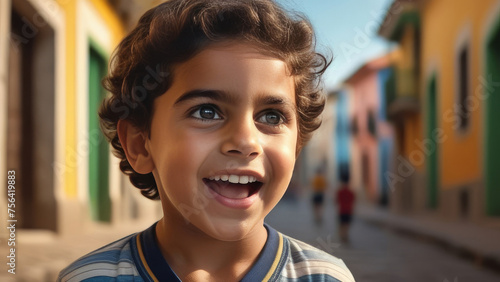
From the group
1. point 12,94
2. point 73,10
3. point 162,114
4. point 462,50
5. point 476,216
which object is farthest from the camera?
point 462,50

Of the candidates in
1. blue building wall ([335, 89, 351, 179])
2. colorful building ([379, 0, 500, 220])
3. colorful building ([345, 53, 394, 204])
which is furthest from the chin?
blue building wall ([335, 89, 351, 179])

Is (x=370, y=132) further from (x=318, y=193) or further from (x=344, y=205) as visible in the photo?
(x=344, y=205)

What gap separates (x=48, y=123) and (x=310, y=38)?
583 cm

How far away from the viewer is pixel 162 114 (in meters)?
1.84

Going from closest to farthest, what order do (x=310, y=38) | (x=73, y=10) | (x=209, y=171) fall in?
(x=209, y=171), (x=310, y=38), (x=73, y=10)

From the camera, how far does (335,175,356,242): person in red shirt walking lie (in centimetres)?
824

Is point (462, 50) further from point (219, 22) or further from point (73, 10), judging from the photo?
point (219, 22)

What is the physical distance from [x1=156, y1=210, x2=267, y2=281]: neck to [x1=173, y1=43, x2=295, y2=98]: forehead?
41 cm

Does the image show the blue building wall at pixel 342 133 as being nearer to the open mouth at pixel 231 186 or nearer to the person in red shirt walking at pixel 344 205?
the person in red shirt walking at pixel 344 205

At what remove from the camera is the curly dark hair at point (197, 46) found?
179 cm

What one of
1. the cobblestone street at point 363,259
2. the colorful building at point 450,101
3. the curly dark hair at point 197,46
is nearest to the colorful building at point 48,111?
the cobblestone street at point 363,259

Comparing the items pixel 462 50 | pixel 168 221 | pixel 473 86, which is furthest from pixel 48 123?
pixel 462 50

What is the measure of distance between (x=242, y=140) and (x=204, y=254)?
391mm

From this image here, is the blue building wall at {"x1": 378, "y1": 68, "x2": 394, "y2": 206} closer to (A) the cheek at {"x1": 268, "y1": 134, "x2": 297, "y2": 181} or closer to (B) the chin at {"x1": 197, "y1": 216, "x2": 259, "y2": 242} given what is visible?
(A) the cheek at {"x1": 268, "y1": 134, "x2": 297, "y2": 181}
